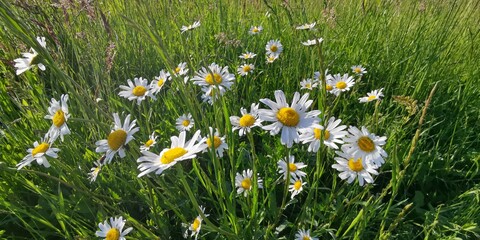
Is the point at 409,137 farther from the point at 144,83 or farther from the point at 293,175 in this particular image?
the point at 144,83

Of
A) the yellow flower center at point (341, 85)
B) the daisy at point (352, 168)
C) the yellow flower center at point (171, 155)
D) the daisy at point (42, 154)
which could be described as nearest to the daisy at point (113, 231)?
the daisy at point (42, 154)

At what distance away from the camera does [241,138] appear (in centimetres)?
168

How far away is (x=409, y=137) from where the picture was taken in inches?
63.7

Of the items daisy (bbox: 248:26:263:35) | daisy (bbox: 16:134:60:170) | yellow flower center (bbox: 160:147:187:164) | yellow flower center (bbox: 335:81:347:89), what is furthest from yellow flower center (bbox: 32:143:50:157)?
daisy (bbox: 248:26:263:35)

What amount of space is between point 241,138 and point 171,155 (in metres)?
0.93

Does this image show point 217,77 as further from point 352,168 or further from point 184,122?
point 352,168

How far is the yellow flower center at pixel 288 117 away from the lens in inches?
30.6

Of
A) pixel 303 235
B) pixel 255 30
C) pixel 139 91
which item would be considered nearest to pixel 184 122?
pixel 139 91

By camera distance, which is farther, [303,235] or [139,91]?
[139,91]

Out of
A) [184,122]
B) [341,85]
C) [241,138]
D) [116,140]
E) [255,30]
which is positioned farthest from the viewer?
[255,30]

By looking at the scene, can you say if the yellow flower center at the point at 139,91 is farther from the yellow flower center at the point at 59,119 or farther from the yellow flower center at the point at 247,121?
the yellow flower center at the point at 247,121

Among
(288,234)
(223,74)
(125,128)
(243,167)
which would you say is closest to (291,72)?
(223,74)

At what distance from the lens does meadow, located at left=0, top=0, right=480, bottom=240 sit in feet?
2.90

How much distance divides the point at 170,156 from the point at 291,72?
4.12ft
